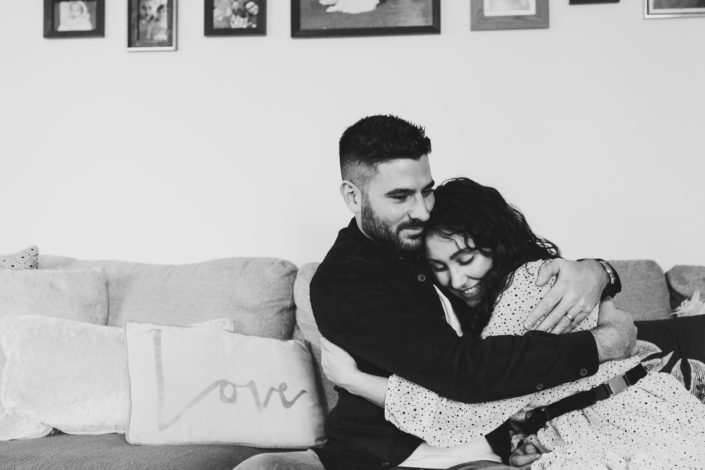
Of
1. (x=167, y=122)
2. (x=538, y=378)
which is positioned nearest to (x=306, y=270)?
(x=167, y=122)

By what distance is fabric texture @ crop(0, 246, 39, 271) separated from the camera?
7.68ft

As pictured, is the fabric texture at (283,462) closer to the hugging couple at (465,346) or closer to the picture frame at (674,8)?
the hugging couple at (465,346)

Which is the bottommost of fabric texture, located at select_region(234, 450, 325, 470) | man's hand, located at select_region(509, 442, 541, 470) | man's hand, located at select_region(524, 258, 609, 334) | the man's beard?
fabric texture, located at select_region(234, 450, 325, 470)

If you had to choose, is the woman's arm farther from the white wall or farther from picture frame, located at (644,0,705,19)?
picture frame, located at (644,0,705,19)

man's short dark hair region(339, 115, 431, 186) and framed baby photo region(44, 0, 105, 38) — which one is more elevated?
framed baby photo region(44, 0, 105, 38)

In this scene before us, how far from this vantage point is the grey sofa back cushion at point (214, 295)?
2.27 metres

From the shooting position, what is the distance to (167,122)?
2730 mm

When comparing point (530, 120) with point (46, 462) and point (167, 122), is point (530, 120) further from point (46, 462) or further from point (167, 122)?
point (46, 462)

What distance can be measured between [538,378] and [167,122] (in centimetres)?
186

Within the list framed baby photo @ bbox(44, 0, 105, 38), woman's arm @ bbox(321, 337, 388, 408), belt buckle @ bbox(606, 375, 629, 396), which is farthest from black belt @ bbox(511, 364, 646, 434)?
framed baby photo @ bbox(44, 0, 105, 38)

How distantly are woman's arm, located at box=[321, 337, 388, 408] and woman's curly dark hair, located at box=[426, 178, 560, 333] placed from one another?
30cm

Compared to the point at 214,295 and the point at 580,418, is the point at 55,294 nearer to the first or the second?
the point at 214,295

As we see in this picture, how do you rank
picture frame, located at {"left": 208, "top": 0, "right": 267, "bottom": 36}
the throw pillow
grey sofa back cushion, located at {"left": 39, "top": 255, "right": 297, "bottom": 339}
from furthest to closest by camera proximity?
picture frame, located at {"left": 208, "top": 0, "right": 267, "bottom": 36} < grey sofa back cushion, located at {"left": 39, "top": 255, "right": 297, "bottom": 339} < the throw pillow

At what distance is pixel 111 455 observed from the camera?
178cm
